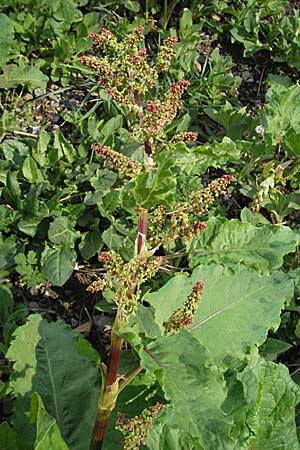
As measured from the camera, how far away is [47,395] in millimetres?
2543

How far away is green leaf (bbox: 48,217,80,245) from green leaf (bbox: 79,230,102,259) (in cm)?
6

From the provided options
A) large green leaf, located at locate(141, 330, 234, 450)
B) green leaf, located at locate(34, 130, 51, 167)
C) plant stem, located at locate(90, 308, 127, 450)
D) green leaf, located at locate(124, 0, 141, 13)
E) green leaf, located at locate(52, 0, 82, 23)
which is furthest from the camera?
green leaf, located at locate(124, 0, 141, 13)

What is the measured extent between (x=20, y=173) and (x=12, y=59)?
0.86m

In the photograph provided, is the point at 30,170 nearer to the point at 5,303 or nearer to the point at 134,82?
the point at 5,303

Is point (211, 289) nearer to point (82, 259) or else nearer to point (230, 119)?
point (82, 259)

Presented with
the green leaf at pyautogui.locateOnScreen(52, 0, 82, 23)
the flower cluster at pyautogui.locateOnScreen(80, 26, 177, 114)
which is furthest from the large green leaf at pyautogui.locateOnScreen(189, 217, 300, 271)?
the green leaf at pyautogui.locateOnScreen(52, 0, 82, 23)

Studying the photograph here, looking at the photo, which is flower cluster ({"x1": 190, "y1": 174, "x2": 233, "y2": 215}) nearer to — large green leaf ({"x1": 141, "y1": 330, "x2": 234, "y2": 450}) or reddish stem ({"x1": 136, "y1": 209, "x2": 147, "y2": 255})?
reddish stem ({"x1": 136, "y1": 209, "x2": 147, "y2": 255})

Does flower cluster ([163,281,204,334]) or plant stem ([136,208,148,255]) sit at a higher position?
plant stem ([136,208,148,255])

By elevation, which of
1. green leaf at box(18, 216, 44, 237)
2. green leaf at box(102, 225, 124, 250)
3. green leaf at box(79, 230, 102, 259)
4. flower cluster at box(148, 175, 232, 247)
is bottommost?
green leaf at box(79, 230, 102, 259)

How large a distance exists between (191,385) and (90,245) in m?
1.54

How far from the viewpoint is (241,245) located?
2.47 metres

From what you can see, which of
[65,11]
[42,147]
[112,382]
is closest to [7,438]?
[112,382]

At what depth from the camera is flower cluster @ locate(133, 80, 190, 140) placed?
180 centimetres

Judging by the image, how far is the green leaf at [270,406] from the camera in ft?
8.07
